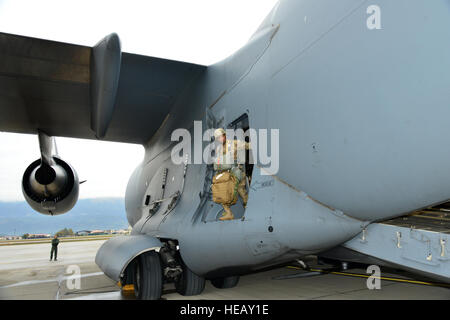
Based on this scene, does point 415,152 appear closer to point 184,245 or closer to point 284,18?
point 284,18

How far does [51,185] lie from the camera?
805 cm

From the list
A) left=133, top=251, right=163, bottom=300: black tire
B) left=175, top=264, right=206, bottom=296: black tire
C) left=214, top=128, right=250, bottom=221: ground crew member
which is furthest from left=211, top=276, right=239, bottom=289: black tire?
left=214, top=128, right=250, bottom=221: ground crew member

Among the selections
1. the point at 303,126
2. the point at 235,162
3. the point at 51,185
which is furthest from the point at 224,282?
the point at 51,185

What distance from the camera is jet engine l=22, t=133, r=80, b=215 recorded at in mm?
7969

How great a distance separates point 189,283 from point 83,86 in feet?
10.9

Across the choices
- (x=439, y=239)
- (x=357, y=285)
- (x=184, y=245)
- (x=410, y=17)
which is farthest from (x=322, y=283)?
(x=410, y=17)

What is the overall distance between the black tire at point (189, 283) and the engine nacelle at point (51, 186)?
4906 millimetres

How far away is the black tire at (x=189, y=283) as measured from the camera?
14.4 feet

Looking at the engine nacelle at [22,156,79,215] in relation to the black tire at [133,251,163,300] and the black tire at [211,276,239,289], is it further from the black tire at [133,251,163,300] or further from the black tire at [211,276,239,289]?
the black tire at [211,276,239,289]

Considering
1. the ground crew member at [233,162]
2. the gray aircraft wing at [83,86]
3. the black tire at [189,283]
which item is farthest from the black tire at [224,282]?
the gray aircraft wing at [83,86]

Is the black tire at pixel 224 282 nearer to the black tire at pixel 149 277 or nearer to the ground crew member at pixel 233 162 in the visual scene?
the black tire at pixel 149 277

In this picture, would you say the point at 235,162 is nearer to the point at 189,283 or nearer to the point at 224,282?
the point at 189,283

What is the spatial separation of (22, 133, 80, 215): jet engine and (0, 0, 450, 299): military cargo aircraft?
8.48 ft

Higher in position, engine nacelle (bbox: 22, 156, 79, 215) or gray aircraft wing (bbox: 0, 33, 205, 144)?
gray aircraft wing (bbox: 0, 33, 205, 144)
